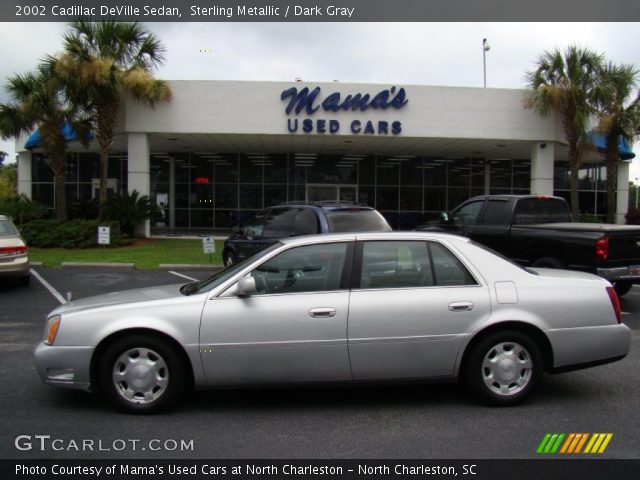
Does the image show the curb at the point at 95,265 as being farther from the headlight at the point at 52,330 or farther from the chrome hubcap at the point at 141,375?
the chrome hubcap at the point at 141,375

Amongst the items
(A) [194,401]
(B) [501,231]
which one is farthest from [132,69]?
(A) [194,401]

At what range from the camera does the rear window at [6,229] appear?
11.6 meters

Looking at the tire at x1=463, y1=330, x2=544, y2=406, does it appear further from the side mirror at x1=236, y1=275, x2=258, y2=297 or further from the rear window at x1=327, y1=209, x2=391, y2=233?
the rear window at x1=327, y1=209, x2=391, y2=233

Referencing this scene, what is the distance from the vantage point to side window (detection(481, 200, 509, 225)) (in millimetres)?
10602

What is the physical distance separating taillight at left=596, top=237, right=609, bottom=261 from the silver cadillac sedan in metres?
3.74

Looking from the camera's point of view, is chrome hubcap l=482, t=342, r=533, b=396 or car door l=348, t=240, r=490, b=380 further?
chrome hubcap l=482, t=342, r=533, b=396

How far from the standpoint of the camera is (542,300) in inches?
191

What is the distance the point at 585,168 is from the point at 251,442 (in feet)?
96.7

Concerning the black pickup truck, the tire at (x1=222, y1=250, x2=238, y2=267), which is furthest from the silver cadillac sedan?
the tire at (x1=222, y1=250, x2=238, y2=267)

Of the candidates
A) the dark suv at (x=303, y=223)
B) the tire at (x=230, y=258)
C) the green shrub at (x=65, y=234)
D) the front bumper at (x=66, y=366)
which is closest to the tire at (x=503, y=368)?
the front bumper at (x=66, y=366)

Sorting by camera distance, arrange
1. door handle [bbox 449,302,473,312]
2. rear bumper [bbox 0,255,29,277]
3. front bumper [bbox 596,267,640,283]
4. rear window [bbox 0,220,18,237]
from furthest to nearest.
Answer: rear window [bbox 0,220,18,237] → rear bumper [bbox 0,255,29,277] → front bumper [bbox 596,267,640,283] → door handle [bbox 449,302,473,312]

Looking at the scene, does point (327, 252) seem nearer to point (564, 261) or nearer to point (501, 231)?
point (564, 261)

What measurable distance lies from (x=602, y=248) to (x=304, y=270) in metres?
5.49

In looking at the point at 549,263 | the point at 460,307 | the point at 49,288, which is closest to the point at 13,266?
the point at 49,288
